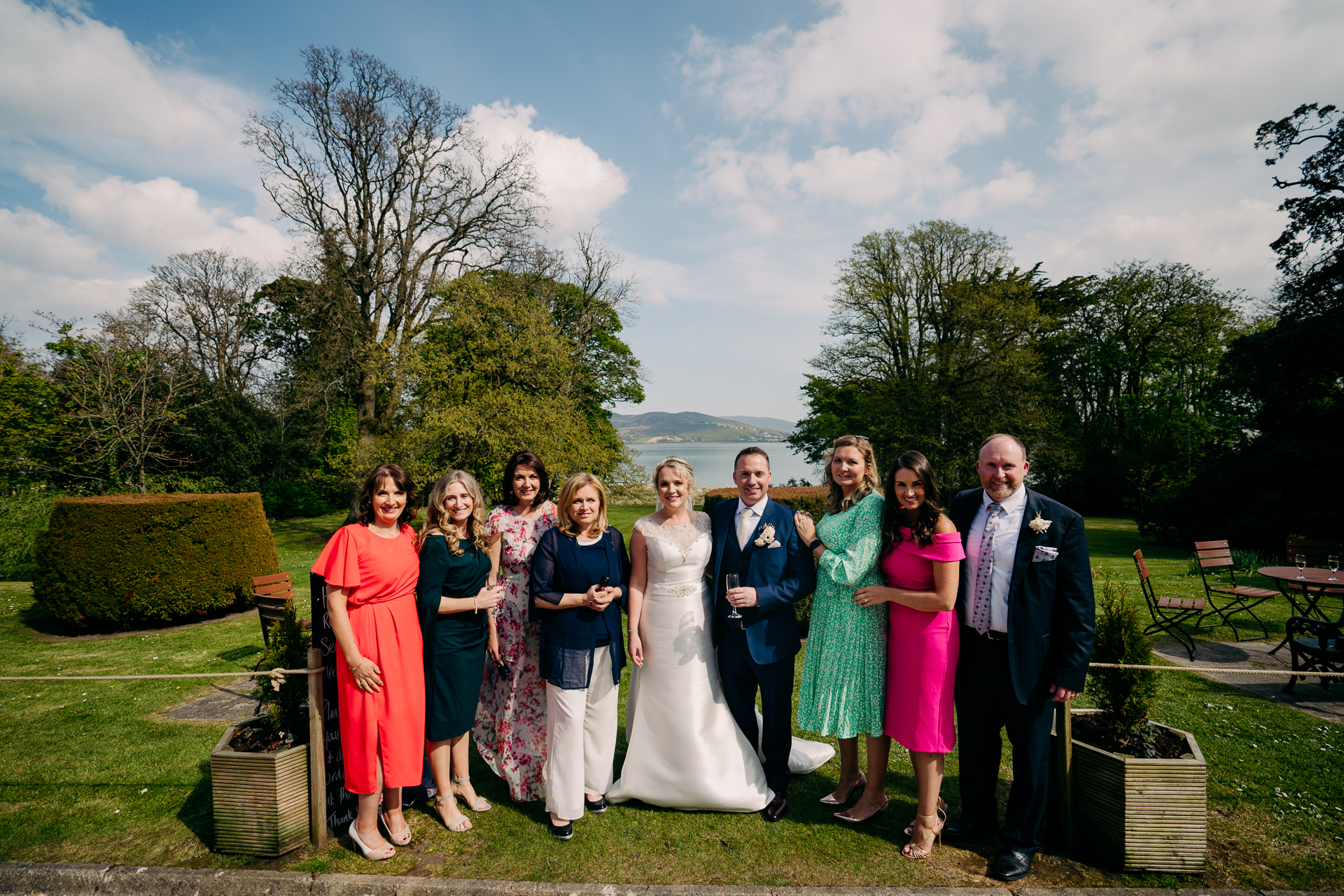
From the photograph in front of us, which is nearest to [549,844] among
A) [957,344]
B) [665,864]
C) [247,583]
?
[665,864]

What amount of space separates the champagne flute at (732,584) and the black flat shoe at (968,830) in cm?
176

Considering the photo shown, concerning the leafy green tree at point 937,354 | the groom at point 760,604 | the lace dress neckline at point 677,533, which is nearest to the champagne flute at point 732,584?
the groom at point 760,604

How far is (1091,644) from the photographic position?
3338 millimetres

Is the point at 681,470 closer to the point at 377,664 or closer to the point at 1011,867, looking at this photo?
the point at 377,664

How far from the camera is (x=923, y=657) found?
3.53 meters

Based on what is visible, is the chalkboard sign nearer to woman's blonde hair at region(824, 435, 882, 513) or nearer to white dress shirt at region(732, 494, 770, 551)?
white dress shirt at region(732, 494, 770, 551)

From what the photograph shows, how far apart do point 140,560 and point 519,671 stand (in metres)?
8.24

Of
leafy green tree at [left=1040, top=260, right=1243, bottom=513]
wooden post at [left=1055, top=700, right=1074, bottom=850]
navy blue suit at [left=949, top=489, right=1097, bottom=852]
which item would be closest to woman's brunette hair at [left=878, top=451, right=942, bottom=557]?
navy blue suit at [left=949, top=489, right=1097, bottom=852]

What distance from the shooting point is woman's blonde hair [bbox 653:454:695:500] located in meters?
3.95

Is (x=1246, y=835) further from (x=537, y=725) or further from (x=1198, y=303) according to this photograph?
(x=1198, y=303)

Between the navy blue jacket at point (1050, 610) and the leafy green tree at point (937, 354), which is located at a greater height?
the leafy green tree at point (937, 354)

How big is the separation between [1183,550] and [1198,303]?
62.9 feet

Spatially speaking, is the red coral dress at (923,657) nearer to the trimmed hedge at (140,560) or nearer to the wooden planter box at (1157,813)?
the wooden planter box at (1157,813)

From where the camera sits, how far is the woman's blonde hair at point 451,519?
Result: 12.7ft
